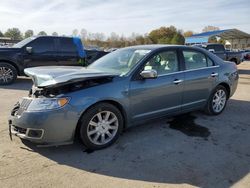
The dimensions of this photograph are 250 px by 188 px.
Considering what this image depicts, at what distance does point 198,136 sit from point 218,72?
69.2 inches

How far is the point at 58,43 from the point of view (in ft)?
35.0

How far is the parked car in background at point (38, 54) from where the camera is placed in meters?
9.76

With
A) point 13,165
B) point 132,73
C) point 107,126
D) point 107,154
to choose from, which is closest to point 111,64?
point 132,73

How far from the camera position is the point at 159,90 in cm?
460

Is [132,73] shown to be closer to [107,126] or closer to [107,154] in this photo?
[107,126]

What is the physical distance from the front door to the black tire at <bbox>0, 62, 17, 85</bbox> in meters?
6.89

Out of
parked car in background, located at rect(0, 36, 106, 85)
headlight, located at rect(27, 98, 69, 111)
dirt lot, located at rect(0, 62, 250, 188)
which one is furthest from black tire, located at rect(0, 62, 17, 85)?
headlight, located at rect(27, 98, 69, 111)

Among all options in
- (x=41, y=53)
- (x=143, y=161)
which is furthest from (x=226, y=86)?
(x=41, y=53)

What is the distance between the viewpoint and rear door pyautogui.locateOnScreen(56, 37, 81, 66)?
10.7 m

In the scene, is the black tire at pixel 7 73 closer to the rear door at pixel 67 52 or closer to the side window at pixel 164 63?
the rear door at pixel 67 52

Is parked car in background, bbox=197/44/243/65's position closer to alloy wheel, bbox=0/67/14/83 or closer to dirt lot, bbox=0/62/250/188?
alloy wheel, bbox=0/67/14/83

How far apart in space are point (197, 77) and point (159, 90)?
1088 millimetres

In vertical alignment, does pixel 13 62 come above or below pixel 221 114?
above

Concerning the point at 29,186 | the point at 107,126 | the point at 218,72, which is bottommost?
the point at 29,186
